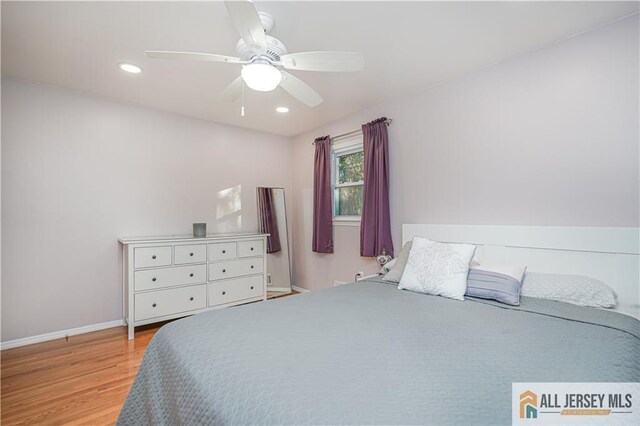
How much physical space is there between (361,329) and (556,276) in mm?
1469

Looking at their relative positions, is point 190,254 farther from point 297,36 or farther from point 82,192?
point 297,36

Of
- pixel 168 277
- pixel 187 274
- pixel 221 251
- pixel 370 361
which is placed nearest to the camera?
pixel 370 361

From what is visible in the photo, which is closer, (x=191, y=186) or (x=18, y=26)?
(x=18, y=26)

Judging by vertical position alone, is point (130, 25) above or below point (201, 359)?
above

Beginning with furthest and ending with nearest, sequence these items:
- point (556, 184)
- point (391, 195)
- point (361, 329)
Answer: point (391, 195)
point (556, 184)
point (361, 329)

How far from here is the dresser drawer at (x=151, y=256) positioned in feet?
9.59

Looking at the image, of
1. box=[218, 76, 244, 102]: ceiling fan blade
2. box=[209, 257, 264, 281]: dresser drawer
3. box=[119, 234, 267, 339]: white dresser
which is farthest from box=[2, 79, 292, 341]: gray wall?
box=[218, 76, 244, 102]: ceiling fan blade

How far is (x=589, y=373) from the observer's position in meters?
1.03

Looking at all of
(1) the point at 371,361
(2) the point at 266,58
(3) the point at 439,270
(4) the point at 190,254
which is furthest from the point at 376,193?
(1) the point at 371,361

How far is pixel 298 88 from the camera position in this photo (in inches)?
76.8

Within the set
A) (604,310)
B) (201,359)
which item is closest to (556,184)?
(604,310)

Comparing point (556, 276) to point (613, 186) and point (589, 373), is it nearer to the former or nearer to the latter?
point (613, 186)

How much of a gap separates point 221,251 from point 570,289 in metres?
3.15

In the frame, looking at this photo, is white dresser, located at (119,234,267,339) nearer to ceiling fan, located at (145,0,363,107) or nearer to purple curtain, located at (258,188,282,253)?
purple curtain, located at (258,188,282,253)
